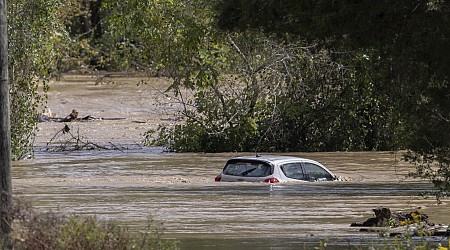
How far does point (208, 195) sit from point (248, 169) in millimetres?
3046

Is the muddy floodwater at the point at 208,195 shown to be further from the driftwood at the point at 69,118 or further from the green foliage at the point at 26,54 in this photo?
the driftwood at the point at 69,118

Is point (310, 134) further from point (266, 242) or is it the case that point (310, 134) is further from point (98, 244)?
point (98, 244)

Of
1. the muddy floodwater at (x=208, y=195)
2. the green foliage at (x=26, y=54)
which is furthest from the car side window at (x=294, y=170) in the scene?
the green foliage at (x=26, y=54)

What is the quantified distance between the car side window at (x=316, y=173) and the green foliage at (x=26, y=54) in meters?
9.68

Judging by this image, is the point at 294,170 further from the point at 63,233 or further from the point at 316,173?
the point at 63,233

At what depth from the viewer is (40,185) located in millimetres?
29484

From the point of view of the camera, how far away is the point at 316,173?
30516 mm

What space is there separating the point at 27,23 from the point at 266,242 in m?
19.4

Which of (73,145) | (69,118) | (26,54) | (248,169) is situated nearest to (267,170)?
(248,169)

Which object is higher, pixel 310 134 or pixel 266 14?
pixel 266 14

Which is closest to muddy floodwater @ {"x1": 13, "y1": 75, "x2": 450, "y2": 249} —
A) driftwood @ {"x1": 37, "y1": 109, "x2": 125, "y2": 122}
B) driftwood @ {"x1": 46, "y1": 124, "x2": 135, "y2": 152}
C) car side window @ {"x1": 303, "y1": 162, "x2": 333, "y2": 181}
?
driftwood @ {"x1": 46, "y1": 124, "x2": 135, "y2": 152}

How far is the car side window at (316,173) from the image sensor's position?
99.5ft

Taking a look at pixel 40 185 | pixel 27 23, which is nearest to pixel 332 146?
pixel 27 23

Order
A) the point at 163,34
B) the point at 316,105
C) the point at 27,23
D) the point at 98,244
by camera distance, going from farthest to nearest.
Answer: the point at 316,105
the point at 163,34
the point at 27,23
the point at 98,244
